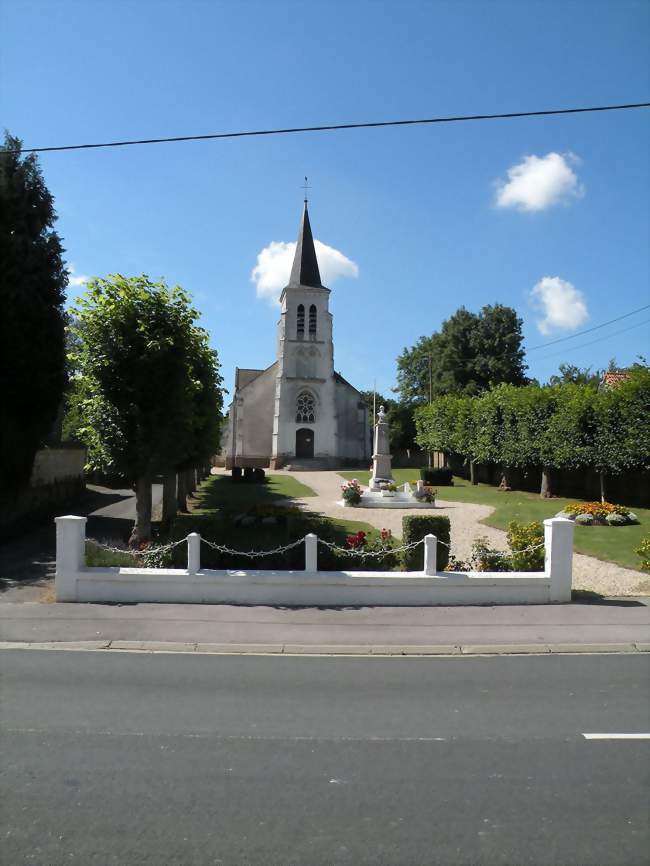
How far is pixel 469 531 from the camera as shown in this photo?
2034 cm

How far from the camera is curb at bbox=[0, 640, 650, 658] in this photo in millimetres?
8695

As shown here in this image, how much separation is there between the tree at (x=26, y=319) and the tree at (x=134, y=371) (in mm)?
5636

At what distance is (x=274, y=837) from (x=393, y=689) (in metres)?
3.22

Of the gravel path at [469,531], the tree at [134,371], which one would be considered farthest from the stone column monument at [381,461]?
the tree at [134,371]

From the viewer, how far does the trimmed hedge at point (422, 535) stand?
482 inches

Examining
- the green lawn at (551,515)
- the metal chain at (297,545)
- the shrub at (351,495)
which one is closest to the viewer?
the metal chain at (297,545)

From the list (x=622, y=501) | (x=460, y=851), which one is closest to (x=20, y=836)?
(x=460, y=851)

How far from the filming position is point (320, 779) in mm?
4789

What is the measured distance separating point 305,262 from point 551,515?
4197cm

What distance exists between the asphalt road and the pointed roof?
5452cm

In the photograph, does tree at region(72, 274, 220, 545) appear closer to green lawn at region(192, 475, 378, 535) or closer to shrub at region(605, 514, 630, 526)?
green lawn at region(192, 475, 378, 535)

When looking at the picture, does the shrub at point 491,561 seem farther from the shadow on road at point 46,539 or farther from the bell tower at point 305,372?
the bell tower at point 305,372

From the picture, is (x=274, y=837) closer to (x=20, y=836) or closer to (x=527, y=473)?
(x=20, y=836)

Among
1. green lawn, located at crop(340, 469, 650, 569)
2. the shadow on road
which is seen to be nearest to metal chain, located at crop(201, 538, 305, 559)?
the shadow on road
